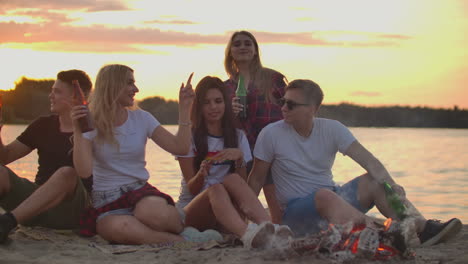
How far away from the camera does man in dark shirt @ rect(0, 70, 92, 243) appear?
4.58m

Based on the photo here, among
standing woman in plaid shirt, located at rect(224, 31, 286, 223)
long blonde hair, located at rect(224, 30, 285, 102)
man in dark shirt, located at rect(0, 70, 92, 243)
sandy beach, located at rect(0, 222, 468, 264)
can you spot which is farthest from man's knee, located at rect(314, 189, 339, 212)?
man in dark shirt, located at rect(0, 70, 92, 243)

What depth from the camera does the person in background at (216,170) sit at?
4461 millimetres

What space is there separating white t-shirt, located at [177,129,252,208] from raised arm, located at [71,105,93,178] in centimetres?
82

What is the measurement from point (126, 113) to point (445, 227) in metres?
2.45

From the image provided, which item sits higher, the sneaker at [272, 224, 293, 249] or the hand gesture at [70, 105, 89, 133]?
the hand gesture at [70, 105, 89, 133]

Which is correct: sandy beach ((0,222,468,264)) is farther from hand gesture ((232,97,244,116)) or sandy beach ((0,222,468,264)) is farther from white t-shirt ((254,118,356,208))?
hand gesture ((232,97,244,116))

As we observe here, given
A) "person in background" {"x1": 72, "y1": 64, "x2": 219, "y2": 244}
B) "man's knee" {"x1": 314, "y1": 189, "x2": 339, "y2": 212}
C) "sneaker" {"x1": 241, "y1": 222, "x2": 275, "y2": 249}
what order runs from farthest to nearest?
"person in background" {"x1": 72, "y1": 64, "x2": 219, "y2": 244}, "man's knee" {"x1": 314, "y1": 189, "x2": 339, "y2": 212}, "sneaker" {"x1": 241, "y1": 222, "x2": 275, "y2": 249}

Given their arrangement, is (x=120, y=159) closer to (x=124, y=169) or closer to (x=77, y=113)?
(x=124, y=169)

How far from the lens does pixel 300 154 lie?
15.8 ft

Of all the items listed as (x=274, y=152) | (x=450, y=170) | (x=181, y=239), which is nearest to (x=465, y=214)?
(x=274, y=152)

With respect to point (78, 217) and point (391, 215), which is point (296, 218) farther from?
point (78, 217)

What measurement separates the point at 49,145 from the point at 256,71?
1.95 meters

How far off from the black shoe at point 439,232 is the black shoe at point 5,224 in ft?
9.33

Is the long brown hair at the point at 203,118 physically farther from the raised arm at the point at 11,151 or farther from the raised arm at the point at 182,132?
the raised arm at the point at 11,151
